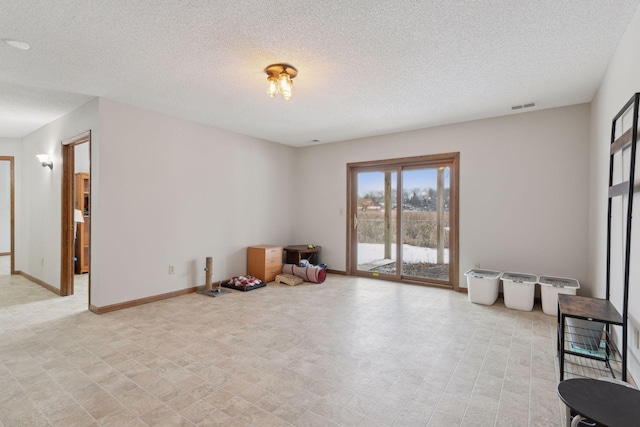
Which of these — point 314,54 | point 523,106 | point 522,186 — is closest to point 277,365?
point 314,54

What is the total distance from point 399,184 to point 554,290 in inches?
107

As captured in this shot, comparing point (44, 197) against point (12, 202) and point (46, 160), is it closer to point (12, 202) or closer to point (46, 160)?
point (46, 160)

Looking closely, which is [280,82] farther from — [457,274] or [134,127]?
[457,274]

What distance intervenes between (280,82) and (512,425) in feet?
10.3

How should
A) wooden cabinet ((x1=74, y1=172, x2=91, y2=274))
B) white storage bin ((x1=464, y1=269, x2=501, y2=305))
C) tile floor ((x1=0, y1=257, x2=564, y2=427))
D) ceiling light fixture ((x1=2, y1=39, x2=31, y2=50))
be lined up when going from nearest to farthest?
1. tile floor ((x1=0, y1=257, x2=564, y2=427))
2. ceiling light fixture ((x1=2, y1=39, x2=31, y2=50))
3. white storage bin ((x1=464, y1=269, x2=501, y2=305))
4. wooden cabinet ((x1=74, y1=172, x2=91, y2=274))

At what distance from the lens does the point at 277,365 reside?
8.44 feet

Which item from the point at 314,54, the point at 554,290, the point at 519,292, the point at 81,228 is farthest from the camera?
the point at 81,228

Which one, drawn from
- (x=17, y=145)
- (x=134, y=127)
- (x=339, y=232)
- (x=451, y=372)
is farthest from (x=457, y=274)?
(x=17, y=145)

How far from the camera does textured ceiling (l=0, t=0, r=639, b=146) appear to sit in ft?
7.06

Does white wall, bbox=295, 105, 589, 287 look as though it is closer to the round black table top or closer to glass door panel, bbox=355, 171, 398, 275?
glass door panel, bbox=355, 171, 398, 275

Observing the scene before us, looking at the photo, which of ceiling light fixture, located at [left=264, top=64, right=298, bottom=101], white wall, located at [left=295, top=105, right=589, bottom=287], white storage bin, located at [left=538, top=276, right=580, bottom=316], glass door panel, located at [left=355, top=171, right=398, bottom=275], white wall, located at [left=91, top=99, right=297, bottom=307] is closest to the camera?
ceiling light fixture, located at [left=264, top=64, right=298, bottom=101]

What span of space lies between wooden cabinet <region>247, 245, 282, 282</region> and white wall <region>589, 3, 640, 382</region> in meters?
4.40

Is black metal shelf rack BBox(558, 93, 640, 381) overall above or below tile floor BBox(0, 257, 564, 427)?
above

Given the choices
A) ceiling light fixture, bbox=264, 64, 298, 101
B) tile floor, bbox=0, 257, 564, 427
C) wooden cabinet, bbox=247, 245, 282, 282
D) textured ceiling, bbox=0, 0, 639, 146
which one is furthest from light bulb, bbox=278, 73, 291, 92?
wooden cabinet, bbox=247, 245, 282, 282
